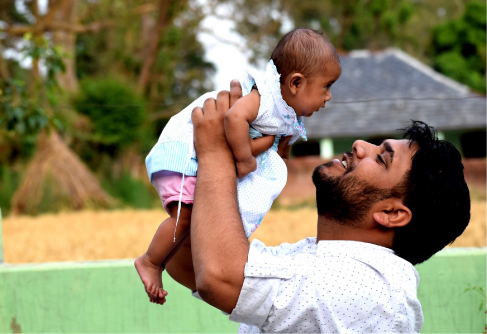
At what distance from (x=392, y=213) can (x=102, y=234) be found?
5.98 m

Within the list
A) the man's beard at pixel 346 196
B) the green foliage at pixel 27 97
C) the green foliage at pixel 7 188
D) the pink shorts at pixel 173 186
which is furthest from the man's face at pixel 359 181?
the green foliage at pixel 7 188

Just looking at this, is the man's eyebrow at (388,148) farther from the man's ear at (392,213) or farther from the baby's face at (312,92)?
the baby's face at (312,92)

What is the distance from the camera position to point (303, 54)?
2037 mm

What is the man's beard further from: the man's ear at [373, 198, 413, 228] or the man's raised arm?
the man's raised arm

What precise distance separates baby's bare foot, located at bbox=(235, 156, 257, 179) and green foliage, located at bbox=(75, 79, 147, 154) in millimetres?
11644

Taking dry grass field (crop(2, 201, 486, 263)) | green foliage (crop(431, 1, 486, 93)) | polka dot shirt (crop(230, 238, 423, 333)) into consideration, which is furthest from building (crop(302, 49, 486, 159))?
polka dot shirt (crop(230, 238, 423, 333))

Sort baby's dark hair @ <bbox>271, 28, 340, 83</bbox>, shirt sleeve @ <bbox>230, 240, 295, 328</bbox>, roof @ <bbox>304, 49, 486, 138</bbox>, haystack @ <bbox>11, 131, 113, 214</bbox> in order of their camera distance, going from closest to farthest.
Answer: shirt sleeve @ <bbox>230, 240, 295, 328</bbox>, baby's dark hair @ <bbox>271, 28, 340, 83</bbox>, haystack @ <bbox>11, 131, 113, 214</bbox>, roof @ <bbox>304, 49, 486, 138</bbox>

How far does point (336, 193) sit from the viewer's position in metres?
1.83

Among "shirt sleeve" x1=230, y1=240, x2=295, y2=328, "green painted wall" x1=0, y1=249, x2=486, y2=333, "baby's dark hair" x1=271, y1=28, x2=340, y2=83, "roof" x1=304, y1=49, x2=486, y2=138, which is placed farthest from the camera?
"roof" x1=304, y1=49, x2=486, y2=138

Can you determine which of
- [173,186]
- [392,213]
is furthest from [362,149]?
[173,186]

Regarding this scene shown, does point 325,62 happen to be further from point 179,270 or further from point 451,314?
point 451,314

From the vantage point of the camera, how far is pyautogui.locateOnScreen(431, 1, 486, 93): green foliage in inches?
977

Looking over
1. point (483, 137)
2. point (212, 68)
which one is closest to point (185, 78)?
point (212, 68)

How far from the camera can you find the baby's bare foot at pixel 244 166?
6.08 feet
